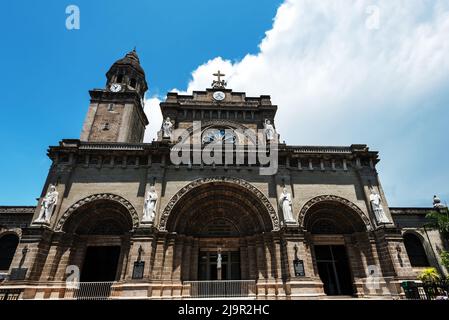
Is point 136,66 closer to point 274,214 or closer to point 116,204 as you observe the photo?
point 116,204

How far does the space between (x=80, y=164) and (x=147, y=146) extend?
5.55 metres

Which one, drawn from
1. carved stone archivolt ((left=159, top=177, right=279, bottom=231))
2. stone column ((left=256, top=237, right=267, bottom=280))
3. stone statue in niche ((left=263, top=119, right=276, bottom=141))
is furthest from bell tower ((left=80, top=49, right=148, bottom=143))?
stone column ((left=256, top=237, right=267, bottom=280))

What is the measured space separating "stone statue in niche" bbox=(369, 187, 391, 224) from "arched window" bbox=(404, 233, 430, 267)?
26.5 ft

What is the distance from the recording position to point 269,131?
23.3 m

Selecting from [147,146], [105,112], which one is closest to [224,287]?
[147,146]

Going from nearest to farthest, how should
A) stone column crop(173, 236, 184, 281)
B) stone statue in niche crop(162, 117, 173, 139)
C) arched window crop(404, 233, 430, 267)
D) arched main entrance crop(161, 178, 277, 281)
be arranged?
stone column crop(173, 236, 184, 281) → arched main entrance crop(161, 178, 277, 281) → arched window crop(404, 233, 430, 267) → stone statue in niche crop(162, 117, 173, 139)

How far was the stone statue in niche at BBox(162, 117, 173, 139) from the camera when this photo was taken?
2225cm

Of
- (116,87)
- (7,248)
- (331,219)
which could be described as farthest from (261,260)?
(116,87)

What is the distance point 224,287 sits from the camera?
16.7 m

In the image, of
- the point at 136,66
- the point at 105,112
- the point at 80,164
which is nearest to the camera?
the point at 80,164

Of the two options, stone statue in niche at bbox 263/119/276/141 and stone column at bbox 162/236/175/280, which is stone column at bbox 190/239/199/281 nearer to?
stone column at bbox 162/236/175/280

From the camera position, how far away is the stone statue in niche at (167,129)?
73.0 ft

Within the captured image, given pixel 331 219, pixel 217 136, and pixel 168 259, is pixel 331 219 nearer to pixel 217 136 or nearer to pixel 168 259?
pixel 217 136

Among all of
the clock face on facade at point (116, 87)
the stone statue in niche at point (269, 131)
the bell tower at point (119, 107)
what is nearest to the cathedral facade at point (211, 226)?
the stone statue in niche at point (269, 131)
